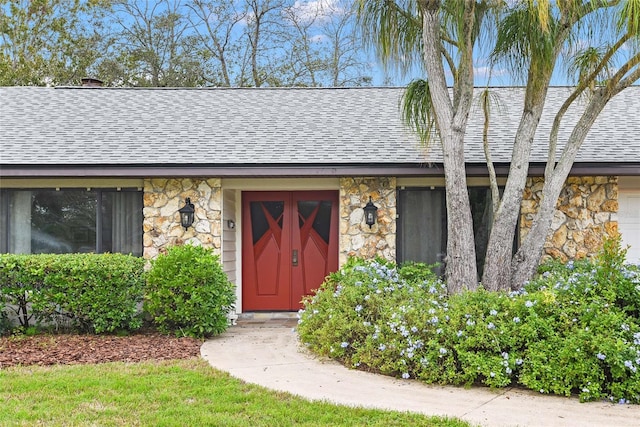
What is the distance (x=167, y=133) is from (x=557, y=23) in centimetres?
583

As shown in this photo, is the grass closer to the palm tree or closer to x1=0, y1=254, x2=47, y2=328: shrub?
x1=0, y1=254, x2=47, y2=328: shrub

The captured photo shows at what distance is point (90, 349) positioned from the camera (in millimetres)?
6621

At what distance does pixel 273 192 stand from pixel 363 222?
5.48 feet

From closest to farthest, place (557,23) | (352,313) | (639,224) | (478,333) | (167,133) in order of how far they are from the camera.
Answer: (478,333), (352,313), (557,23), (639,224), (167,133)

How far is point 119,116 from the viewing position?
10180mm

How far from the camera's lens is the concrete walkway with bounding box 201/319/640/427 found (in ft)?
14.6

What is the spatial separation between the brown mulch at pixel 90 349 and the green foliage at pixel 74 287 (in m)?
0.29

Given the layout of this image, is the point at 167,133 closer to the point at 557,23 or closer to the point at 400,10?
the point at 400,10

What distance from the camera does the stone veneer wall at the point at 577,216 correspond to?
828 cm

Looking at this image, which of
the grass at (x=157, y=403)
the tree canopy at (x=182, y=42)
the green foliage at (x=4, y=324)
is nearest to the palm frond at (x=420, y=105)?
the grass at (x=157, y=403)

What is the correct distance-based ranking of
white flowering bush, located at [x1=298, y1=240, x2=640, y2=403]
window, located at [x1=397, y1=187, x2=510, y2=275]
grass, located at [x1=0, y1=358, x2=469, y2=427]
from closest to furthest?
1. grass, located at [x1=0, y1=358, x2=469, y2=427]
2. white flowering bush, located at [x1=298, y1=240, x2=640, y2=403]
3. window, located at [x1=397, y1=187, x2=510, y2=275]

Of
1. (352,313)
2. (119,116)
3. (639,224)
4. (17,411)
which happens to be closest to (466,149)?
(639,224)

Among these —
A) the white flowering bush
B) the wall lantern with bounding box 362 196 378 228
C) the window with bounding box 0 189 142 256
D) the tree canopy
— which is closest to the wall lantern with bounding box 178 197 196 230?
the window with bounding box 0 189 142 256

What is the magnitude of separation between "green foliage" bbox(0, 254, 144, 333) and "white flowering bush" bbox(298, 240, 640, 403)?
105 inches
